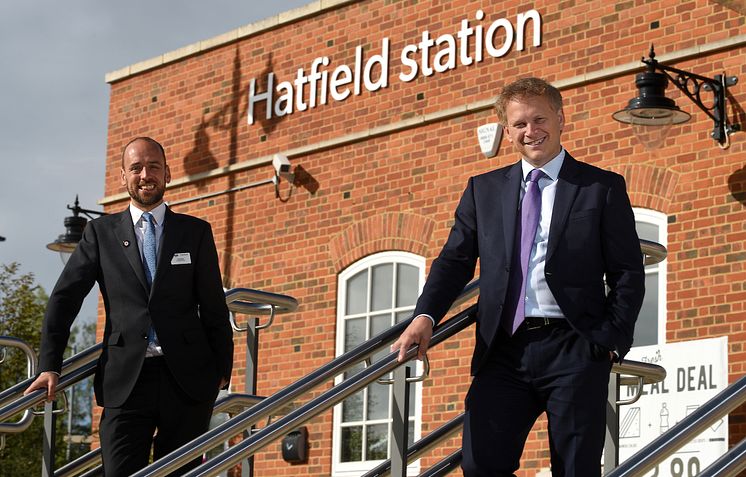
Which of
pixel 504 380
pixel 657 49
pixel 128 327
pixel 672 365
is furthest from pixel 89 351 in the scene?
pixel 657 49

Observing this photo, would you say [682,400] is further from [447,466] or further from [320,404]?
[320,404]

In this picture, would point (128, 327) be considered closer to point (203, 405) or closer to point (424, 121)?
point (203, 405)

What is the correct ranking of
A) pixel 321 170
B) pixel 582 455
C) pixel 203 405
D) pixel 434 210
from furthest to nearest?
pixel 321 170
pixel 434 210
pixel 203 405
pixel 582 455

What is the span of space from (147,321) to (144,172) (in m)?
0.52

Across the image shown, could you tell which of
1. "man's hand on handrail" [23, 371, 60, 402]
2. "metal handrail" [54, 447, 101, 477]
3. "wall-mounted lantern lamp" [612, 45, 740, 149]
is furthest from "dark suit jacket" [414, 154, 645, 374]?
"wall-mounted lantern lamp" [612, 45, 740, 149]

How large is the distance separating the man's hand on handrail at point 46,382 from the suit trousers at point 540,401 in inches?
63.3

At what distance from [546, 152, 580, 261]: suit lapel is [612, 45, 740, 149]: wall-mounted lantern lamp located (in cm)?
508

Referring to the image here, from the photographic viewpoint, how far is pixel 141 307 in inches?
181

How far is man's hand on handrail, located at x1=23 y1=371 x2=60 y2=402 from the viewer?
4.65 meters

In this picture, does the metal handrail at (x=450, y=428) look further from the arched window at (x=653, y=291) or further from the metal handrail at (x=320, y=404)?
the arched window at (x=653, y=291)

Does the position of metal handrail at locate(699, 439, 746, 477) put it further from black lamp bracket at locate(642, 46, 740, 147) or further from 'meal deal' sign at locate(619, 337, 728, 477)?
black lamp bracket at locate(642, 46, 740, 147)

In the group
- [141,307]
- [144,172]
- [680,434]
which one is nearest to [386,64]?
[144,172]

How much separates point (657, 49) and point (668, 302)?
196 centimetres

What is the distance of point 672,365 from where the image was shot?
9.59 meters
